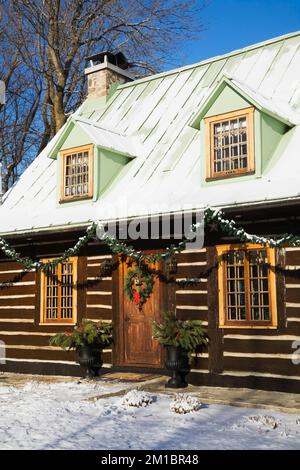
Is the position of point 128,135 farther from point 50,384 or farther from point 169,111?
point 50,384

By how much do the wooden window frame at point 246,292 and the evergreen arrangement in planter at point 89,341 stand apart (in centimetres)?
278

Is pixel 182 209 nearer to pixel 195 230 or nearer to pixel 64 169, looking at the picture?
pixel 195 230

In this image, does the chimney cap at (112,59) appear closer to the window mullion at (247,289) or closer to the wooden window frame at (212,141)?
the wooden window frame at (212,141)

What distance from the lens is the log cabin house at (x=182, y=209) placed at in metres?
9.78

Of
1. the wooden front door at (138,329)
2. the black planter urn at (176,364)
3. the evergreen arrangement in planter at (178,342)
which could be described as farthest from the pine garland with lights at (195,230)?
the black planter urn at (176,364)

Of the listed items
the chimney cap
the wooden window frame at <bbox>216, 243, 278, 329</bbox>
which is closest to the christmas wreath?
the wooden window frame at <bbox>216, 243, 278, 329</bbox>

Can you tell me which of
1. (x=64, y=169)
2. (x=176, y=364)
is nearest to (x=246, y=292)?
(x=176, y=364)

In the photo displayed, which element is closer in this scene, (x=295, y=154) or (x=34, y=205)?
(x=295, y=154)

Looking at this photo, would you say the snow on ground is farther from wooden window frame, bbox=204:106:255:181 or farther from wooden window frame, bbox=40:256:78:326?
wooden window frame, bbox=204:106:255:181

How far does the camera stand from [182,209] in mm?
9828

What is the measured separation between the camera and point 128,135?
13.9m

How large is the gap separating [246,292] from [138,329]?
2735mm
